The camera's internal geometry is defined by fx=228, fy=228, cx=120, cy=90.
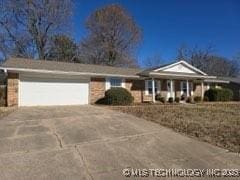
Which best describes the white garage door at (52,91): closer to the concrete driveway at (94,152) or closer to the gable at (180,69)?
the concrete driveway at (94,152)

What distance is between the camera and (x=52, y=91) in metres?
16.2

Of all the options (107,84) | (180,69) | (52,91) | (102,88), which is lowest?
(52,91)

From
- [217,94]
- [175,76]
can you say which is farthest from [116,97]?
[217,94]

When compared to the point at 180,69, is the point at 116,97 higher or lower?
lower

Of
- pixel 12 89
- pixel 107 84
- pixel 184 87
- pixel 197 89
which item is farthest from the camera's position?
pixel 197 89

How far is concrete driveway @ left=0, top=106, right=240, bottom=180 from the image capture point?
14.3 ft

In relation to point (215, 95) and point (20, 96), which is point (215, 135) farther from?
point (215, 95)

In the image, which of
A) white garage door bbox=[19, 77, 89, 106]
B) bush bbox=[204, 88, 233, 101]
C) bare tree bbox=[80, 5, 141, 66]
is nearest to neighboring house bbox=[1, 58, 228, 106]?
white garage door bbox=[19, 77, 89, 106]

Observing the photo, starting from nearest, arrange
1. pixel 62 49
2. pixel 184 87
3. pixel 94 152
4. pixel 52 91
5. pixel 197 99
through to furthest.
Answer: pixel 94 152
pixel 52 91
pixel 197 99
pixel 184 87
pixel 62 49

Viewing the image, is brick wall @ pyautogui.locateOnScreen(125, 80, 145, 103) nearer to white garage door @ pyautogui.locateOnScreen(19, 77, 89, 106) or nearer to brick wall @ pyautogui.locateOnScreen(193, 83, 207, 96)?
white garage door @ pyautogui.locateOnScreen(19, 77, 89, 106)

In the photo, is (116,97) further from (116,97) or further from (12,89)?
(12,89)

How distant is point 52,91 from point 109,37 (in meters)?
19.2

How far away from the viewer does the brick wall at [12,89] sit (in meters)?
14.6

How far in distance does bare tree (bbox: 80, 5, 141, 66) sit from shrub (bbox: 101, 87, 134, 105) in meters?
16.8
